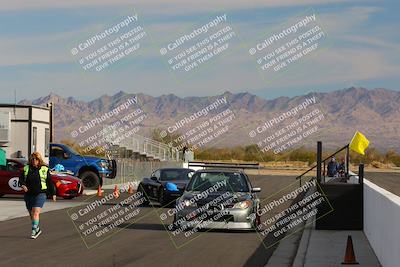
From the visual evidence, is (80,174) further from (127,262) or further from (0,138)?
(127,262)

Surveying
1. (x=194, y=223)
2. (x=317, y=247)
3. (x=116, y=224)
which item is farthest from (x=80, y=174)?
(x=317, y=247)

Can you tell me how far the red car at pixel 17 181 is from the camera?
1213 inches

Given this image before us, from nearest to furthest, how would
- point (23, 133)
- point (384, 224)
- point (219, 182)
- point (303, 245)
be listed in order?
point (384, 224) → point (303, 245) → point (219, 182) → point (23, 133)

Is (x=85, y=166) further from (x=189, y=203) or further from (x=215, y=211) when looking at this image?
(x=215, y=211)

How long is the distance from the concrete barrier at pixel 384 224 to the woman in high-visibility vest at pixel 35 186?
614cm

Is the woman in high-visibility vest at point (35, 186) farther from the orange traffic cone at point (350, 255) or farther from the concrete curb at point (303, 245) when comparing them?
the orange traffic cone at point (350, 255)

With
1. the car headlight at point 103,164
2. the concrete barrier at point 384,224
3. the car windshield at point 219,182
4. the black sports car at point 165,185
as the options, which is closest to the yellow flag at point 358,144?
the concrete barrier at point 384,224

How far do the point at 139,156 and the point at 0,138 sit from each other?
69.4 feet

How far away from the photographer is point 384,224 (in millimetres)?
13062

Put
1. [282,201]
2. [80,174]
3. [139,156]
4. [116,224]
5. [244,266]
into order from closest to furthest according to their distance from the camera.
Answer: [244,266]
[116,224]
[282,201]
[80,174]
[139,156]

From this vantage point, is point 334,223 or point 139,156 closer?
point 334,223

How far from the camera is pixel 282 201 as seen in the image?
32.3m

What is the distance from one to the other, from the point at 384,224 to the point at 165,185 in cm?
1505

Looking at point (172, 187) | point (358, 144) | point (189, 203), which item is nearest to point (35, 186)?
point (189, 203)
